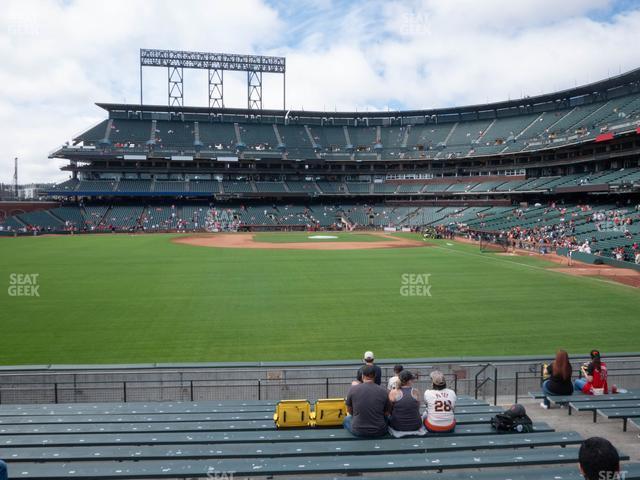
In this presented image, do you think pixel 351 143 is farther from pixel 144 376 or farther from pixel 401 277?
pixel 144 376

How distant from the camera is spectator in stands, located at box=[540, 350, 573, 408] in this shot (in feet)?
33.4

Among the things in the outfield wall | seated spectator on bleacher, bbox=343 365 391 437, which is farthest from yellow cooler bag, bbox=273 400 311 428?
the outfield wall

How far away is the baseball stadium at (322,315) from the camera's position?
290 inches

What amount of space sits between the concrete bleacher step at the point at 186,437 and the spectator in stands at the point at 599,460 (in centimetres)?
A: 439

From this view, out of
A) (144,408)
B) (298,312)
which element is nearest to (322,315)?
(298,312)

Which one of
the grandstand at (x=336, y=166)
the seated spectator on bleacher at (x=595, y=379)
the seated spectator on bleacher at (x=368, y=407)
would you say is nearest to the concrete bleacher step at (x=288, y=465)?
the seated spectator on bleacher at (x=368, y=407)

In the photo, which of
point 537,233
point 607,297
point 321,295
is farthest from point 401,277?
point 537,233

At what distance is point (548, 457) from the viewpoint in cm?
673

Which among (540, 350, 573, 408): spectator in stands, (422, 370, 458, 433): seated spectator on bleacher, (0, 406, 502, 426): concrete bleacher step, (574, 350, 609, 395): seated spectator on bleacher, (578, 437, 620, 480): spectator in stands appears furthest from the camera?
(574, 350, 609, 395): seated spectator on bleacher

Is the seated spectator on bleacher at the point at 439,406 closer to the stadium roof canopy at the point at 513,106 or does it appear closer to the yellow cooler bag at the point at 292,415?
the yellow cooler bag at the point at 292,415

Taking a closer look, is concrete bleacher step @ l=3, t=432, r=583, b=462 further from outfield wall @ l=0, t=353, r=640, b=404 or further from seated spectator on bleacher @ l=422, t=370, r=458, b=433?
outfield wall @ l=0, t=353, r=640, b=404

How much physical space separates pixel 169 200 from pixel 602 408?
90884 millimetres

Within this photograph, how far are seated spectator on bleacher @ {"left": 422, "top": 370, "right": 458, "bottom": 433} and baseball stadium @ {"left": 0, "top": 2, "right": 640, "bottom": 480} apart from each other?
0.30ft

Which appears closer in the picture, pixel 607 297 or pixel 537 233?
pixel 607 297
